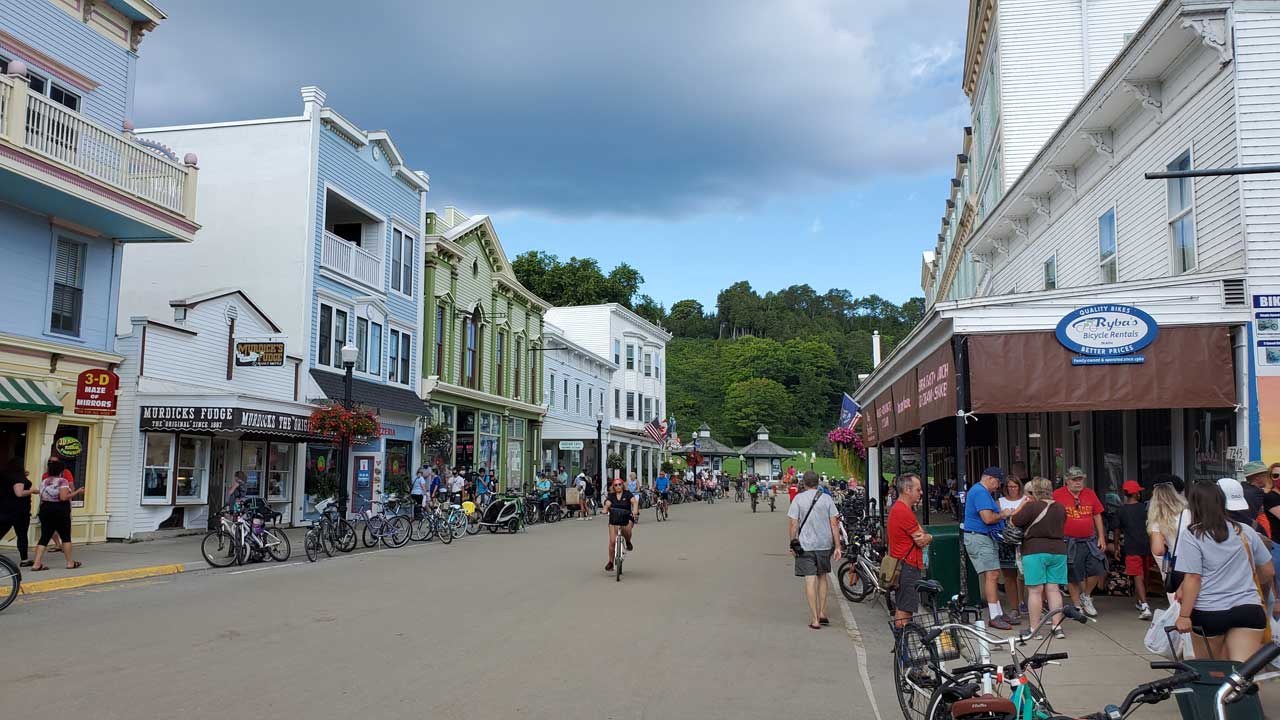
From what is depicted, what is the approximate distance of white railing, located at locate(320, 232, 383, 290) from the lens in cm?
2731

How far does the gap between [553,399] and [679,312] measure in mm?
97384

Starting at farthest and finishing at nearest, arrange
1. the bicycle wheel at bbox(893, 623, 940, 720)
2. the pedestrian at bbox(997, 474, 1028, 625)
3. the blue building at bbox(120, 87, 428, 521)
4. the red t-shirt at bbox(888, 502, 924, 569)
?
the blue building at bbox(120, 87, 428, 521) < the pedestrian at bbox(997, 474, 1028, 625) < the red t-shirt at bbox(888, 502, 924, 569) < the bicycle wheel at bbox(893, 623, 940, 720)

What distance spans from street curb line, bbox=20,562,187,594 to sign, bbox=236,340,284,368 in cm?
713

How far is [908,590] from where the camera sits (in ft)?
30.9

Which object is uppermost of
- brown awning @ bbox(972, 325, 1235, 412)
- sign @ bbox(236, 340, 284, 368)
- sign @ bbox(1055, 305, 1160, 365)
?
sign @ bbox(236, 340, 284, 368)

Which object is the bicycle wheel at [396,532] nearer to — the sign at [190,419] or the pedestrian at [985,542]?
the sign at [190,419]

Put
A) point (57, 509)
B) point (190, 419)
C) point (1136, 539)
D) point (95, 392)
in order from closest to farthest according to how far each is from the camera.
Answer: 1. point (1136, 539)
2. point (57, 509)
3. point (95, 392)
4. point (190, 419)

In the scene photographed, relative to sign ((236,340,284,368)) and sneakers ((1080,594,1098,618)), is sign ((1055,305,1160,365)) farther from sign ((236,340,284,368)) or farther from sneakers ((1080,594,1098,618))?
sign ((236,340,284,368))

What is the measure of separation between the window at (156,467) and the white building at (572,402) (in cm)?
2204

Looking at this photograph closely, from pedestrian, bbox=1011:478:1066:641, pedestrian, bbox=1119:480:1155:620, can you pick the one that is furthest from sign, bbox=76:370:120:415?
pedestrian, bbox=1119:480:1155:620

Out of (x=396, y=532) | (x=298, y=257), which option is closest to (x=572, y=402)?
(x=298, y=257)

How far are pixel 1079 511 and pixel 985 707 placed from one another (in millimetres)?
7072

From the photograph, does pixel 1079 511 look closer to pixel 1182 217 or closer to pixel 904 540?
pixel 904 540

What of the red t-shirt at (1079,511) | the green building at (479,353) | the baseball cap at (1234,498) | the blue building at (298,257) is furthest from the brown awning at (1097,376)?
the green building at (479,353)
